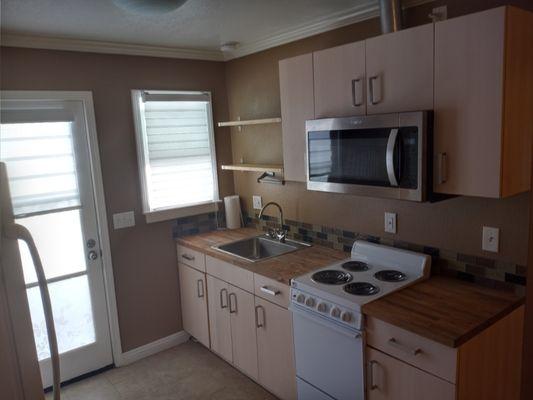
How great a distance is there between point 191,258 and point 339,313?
1.57 m

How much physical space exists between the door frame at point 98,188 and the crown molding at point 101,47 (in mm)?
285

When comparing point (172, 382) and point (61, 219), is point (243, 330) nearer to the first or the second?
point (172, 382)

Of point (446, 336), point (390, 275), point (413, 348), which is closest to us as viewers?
point (446, 336)

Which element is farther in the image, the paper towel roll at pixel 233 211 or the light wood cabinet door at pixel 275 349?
the paper towel roll at pixel 233 211

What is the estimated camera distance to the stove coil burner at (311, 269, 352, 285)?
225 centimetres

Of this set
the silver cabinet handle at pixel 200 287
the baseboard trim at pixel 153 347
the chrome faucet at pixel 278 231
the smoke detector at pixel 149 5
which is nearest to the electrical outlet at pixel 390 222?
the chrome faucet at pixel 278 231

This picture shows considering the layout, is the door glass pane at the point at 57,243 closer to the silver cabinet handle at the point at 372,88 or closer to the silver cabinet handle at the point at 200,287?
the silver cabinet handle at the point at 200,287

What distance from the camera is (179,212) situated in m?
3.42

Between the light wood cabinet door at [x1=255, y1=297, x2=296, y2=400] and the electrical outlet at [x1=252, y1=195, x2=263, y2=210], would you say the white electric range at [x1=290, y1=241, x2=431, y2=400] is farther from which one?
the electrical outlet at [x1=252, y1=195, x2=263, y2=210]

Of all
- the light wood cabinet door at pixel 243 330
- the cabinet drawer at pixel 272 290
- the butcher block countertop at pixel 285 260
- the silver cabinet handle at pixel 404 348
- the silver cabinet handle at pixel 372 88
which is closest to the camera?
the silver cabinet handle at pixel 404 348

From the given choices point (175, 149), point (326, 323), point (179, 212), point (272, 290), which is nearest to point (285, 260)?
point (272, 290)

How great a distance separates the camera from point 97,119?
3006 mm

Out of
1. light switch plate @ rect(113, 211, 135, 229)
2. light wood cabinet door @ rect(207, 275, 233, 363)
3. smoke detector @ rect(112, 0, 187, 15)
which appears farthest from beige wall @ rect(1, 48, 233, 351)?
smoke detector @ rect(112, 0, 187, 15)

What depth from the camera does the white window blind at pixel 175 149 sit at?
323 cm
